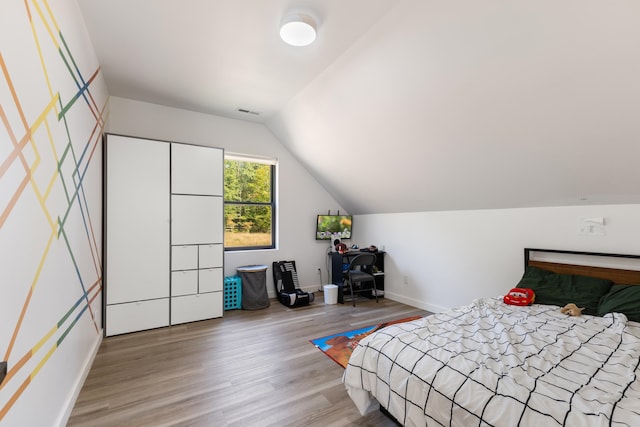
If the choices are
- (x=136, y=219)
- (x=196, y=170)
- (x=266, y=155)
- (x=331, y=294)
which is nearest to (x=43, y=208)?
(x=136, y=219)

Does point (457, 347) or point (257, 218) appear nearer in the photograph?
point (457, 347)

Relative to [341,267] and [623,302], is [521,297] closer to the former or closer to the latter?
[623,302]

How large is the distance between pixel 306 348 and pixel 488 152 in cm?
261

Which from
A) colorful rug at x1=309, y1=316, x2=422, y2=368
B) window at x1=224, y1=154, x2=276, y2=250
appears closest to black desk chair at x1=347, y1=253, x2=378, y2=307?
colorful rug at x1=309, y1=316, x2=422, y2=368

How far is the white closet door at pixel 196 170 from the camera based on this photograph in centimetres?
351

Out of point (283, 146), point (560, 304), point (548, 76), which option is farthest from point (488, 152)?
point (283, 146)

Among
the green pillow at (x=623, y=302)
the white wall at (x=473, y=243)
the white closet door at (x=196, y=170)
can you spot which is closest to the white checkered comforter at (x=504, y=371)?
the green pillow at (x=623, y=302)

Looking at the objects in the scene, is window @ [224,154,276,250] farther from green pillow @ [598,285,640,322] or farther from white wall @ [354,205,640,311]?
green pillow @ [598,285,640,322]

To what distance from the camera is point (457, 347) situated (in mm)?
1686

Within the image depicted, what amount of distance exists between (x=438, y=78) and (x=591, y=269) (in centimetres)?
224

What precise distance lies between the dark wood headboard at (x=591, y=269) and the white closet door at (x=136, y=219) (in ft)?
13.4

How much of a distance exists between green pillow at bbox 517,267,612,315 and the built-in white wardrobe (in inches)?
138

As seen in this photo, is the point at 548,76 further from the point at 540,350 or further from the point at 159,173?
the point at 159,173

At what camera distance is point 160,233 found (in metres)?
3.40
